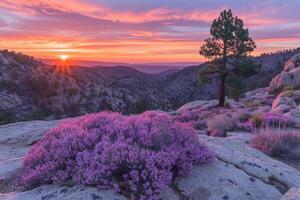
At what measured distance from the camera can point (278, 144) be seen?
405 inches

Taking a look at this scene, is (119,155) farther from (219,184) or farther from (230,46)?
(230,46)

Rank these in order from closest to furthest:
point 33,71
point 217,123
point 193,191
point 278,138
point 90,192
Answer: point 90,192
point 193,191
point 278,138
point 217,123
point 33,71

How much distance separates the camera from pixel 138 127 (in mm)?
6555

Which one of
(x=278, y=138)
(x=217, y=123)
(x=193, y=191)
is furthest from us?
(x=217, y=123)

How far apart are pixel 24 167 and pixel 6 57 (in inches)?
2483

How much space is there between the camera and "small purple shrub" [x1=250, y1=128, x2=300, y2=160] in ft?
33.6

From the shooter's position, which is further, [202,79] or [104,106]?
[104,106]

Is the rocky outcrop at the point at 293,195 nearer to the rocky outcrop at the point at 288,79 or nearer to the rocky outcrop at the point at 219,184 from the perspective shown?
the rocky outcrop at the point at 219,184

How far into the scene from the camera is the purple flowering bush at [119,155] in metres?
5.25

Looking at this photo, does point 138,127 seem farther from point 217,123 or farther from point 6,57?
point 6,57

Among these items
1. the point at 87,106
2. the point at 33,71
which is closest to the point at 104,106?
the point at 87,106

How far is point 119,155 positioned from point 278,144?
20.0 ft

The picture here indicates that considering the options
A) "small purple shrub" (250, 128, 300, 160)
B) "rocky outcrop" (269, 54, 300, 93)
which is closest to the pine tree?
"rocky outcrop" (269, 54, 300, 93)

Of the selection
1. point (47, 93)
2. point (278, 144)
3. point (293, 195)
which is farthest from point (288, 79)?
point (293, 195)
